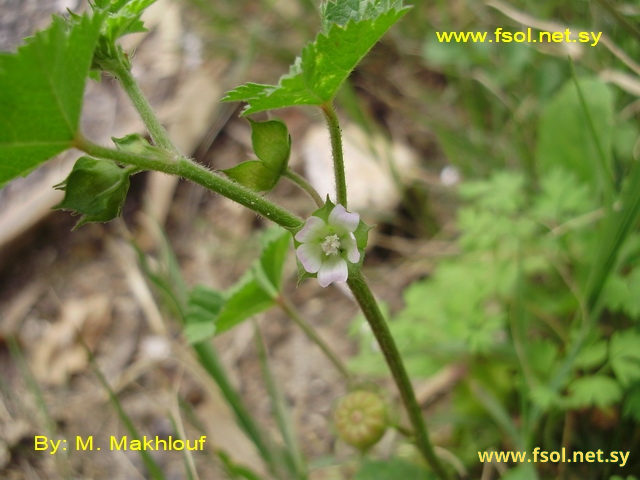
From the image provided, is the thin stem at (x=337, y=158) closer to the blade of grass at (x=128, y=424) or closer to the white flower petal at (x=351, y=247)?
the white flower petal at (x=351, y=247)

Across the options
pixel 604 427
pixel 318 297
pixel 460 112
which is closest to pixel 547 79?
pixel 460 112

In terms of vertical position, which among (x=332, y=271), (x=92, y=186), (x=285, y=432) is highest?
(x=92, y=186)

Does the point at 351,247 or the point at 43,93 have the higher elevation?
the point at 43,93

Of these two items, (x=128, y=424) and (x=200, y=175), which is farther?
(x=128, y=424)

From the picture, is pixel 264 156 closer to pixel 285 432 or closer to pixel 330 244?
pixel 330 244

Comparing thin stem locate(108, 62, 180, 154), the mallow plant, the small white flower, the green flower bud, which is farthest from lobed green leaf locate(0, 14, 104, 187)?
the green flower bud

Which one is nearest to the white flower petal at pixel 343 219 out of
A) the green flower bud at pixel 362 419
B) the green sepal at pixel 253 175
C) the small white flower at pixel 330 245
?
the small white flower at pixel 330 245

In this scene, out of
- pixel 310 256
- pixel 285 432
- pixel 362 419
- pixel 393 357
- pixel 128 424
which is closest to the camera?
pixel 310 256

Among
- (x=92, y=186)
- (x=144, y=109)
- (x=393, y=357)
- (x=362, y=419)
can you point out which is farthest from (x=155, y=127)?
(x=362, y=419)

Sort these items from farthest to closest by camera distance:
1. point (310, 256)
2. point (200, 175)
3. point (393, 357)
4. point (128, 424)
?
point (128, 424), point (393, 357), point (310, 256), point (200, 175)
